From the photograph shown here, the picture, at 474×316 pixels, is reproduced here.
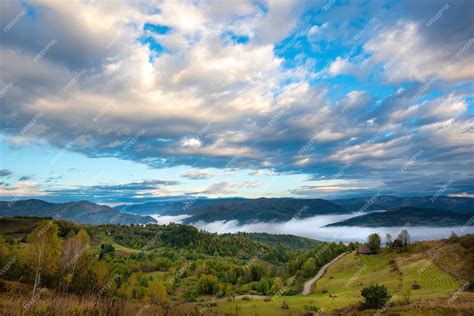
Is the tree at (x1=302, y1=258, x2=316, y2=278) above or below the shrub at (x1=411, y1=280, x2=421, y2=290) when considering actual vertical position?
below

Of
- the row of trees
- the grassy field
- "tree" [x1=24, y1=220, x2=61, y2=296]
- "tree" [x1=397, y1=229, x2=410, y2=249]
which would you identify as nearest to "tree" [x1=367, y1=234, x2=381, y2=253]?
the row of trees

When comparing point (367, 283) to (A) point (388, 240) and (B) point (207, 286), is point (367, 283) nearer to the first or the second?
(A) point (388, 240)

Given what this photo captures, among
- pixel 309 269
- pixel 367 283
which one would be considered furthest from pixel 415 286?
pixel 309 269

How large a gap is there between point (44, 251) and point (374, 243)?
344ft

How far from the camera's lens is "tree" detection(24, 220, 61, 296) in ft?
169

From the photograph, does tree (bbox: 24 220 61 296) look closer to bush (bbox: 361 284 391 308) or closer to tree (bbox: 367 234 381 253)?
bush (bbox: 361 284 391 308)

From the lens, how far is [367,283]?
236ft

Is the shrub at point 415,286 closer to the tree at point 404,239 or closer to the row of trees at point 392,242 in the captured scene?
the row of trees at point 392,242

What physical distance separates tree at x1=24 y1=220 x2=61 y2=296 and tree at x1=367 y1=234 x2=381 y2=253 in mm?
101422

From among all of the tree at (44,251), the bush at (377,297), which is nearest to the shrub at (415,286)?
the bush at (377,297)

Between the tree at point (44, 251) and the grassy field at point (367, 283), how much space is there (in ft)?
97.6

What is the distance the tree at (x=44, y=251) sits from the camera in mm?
51550

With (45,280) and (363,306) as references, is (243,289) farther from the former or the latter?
(363,306)

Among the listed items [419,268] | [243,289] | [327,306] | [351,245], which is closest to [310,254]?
[351,245]
